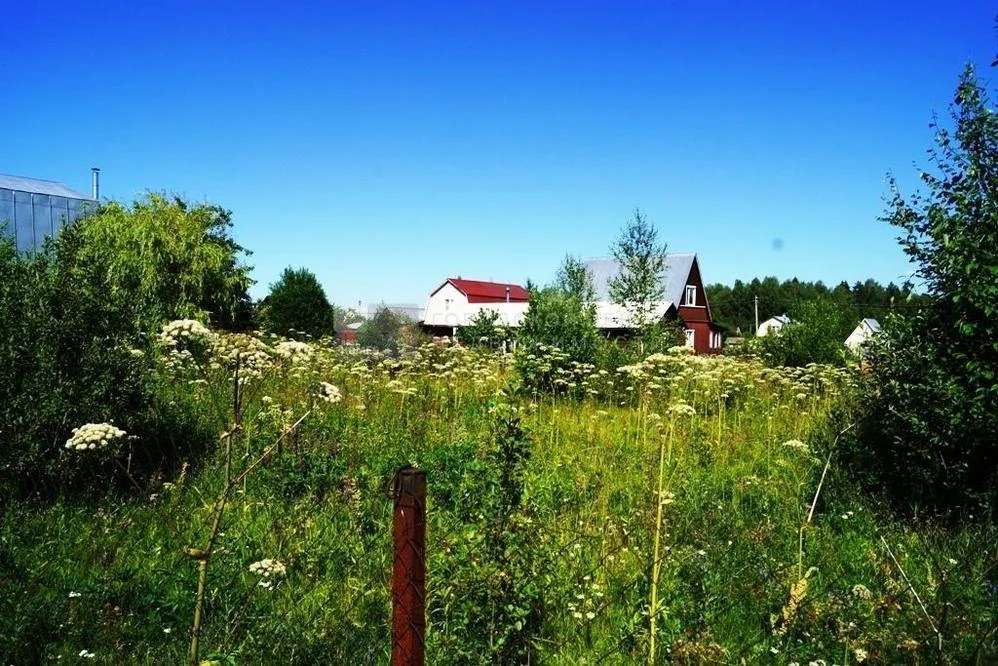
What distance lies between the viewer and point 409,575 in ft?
8.44

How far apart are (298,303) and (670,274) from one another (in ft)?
82.8

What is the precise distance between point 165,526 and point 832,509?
17.2ft

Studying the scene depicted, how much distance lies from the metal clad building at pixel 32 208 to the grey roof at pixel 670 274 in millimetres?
26268

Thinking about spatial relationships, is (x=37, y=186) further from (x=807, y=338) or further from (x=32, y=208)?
(x=807, y=338)

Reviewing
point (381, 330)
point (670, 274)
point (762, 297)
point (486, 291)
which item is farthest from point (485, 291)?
point (762, 297)

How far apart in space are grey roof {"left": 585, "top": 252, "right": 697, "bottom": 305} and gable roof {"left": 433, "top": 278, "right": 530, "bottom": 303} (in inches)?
A: 405

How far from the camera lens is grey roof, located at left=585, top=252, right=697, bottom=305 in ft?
135

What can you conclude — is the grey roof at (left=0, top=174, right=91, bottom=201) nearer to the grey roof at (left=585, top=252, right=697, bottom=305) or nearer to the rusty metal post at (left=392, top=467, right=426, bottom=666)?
the grey roof at (left=585, top=252, right=697, bottom=305)

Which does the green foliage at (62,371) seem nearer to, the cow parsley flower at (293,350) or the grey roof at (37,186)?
the cow parsley flower at (293,350)

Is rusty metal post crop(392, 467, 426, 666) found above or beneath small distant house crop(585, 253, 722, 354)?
beneath

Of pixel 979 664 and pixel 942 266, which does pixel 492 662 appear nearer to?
pixel 979 664

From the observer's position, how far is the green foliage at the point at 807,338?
663 inches

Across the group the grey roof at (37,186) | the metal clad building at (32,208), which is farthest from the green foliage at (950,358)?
the grey roof at (37,186)

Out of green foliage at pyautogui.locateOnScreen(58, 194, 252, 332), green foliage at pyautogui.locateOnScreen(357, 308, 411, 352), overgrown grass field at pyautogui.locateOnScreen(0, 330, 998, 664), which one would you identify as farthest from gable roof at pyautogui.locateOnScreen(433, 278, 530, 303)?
overgrown grass field at pyautogui.locateOnScreen(0, 330, 998, 664)
